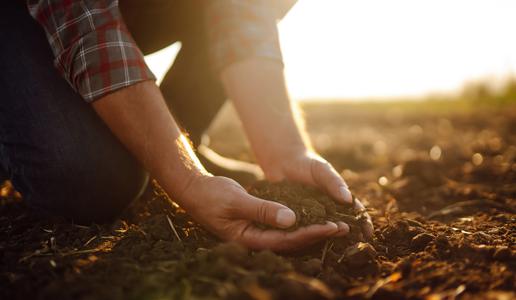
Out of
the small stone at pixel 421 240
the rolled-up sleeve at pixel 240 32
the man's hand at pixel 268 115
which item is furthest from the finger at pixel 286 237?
the rolled-up sleeve at pixel 240 32

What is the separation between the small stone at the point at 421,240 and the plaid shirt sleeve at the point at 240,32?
1.09m

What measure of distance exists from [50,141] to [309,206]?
Answer: 3.54 feet

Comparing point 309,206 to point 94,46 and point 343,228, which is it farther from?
point 94,46

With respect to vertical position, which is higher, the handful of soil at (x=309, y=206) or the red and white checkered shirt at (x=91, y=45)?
the red and white checkered shirt at (x=91, y=45)

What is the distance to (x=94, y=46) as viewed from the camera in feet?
4.87

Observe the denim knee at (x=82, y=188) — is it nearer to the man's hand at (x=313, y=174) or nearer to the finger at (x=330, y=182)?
the man's hand at (x=313, y=174)

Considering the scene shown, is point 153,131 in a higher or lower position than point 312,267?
higher

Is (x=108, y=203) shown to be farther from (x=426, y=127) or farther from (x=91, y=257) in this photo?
(x=426, y=127)

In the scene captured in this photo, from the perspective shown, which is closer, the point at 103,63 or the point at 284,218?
the point at 284,218

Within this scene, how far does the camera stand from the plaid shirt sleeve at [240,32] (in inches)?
78.8

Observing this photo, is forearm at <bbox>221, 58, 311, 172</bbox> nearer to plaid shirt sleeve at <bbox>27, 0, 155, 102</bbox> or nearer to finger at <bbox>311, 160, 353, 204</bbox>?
finger at <bbox>311, 160, 353, 204</bbox>

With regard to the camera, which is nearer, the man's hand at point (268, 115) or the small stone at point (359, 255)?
the small stone at point (359, 255)

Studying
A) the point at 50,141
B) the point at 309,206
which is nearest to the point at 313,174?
the point at 309,206

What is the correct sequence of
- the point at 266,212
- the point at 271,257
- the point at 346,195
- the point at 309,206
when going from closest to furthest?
1. the point at 271,257
2. the point at 266,212
3. the point at 309,206
4. the point at 346,195
